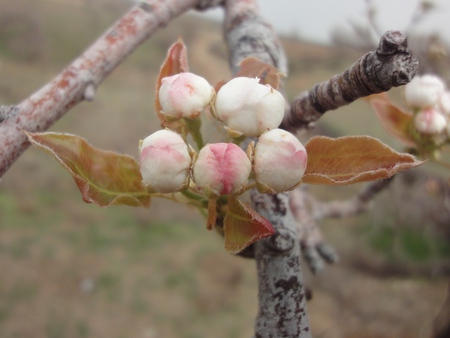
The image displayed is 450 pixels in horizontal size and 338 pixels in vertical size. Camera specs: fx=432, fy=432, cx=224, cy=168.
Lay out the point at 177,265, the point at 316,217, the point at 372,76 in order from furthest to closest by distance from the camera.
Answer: the point at 177,265 → the point at 316,217 → the point at 372,76

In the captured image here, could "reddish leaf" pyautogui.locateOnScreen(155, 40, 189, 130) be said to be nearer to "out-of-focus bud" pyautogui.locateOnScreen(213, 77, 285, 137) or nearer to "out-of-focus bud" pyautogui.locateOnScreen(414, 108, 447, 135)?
"out-of-focus bud" pyautogui.locateOnScreen(213, 77, 285, 137)

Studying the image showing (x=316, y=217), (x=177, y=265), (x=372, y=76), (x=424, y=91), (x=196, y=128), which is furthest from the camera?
(x=177, y=265)

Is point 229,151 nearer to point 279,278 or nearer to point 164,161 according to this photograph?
point 164,161

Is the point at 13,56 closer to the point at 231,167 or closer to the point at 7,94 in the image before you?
the point at 7,94

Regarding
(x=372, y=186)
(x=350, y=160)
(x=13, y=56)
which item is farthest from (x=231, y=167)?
(x=13, y=56)

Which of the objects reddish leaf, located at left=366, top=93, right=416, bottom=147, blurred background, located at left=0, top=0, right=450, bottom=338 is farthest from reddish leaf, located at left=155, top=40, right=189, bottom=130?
blurred background, located at left=0, top=0, right=450, bottom=338

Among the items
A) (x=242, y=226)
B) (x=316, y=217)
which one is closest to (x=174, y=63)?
(x=242, y=226)
